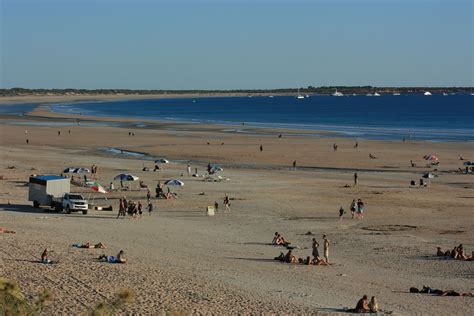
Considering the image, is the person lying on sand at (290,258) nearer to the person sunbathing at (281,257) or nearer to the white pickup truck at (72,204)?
the person sunbathing at (281,257)

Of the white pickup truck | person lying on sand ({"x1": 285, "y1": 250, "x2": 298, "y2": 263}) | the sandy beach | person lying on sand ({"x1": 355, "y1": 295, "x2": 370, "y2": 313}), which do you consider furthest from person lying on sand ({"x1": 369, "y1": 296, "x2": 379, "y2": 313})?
the white pickup truck

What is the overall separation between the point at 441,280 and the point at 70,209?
17.3 m

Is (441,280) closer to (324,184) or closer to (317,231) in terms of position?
(317,231)

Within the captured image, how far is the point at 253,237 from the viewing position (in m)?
29.3

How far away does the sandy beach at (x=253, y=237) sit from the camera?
65.1 ft

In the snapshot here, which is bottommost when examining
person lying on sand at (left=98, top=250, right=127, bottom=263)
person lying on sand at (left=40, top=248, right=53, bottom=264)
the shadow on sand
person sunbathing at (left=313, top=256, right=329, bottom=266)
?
the shadow on sand

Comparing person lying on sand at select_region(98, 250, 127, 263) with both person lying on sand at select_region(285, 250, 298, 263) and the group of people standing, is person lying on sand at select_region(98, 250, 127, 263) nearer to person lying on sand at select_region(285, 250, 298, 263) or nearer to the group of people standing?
person lying on sand at select_region(285, 250, 298, 263)

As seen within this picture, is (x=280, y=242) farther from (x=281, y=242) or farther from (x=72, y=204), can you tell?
(x=72, y=204)

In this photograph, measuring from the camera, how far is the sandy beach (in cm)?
1983

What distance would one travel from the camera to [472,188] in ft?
147

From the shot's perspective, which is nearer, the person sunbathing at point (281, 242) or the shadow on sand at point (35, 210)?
the person sunbathing at point (281, 242)

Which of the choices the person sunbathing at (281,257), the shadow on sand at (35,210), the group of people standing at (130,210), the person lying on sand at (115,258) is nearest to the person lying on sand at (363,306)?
the person sunbathing at (281,257)

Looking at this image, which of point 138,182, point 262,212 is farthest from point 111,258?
point 138,182

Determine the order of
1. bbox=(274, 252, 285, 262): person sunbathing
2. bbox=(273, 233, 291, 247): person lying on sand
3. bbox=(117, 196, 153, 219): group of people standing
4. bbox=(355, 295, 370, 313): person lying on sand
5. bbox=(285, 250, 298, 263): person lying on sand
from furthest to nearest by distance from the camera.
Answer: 1. bbox=(117, 196, 153, 219): group of people standing
2. bbox=(273, 233, 291, 247): person lying on sand
3. bbox=(274, 252, 285, 262): person sunbathing
4. bbox=(285, 250, 298, 263): person lying on sand
5. bbox=(355, 295, 370, 313): person lying on sand
